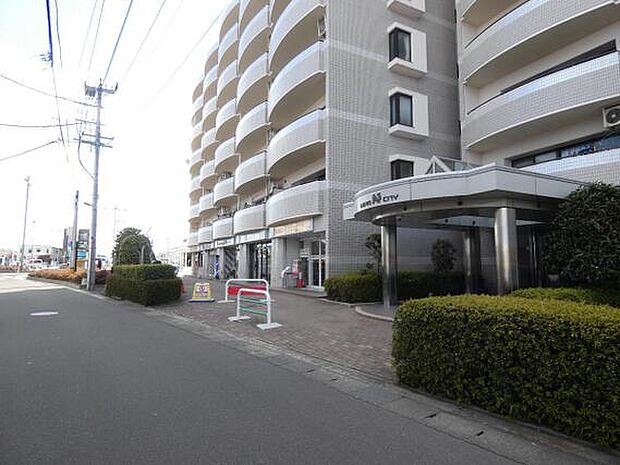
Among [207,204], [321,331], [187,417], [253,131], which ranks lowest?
[187,417]

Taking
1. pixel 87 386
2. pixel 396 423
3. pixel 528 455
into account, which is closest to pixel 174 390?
pixel 87 386

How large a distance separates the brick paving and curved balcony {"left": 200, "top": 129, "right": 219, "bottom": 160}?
25803 mm

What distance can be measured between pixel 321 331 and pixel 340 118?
1125cm

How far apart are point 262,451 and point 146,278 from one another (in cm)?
1287

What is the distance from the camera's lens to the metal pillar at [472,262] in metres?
15.4

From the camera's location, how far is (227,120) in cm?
3134

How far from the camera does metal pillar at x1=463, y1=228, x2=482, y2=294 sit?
608 inches

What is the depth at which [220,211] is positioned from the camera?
121 ft

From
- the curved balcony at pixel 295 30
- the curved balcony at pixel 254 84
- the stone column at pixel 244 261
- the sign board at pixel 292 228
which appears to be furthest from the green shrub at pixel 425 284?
the curved balcony at pixel 254 84

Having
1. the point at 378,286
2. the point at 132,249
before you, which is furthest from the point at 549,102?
the point at 132,249

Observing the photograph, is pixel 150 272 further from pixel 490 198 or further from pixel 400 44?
pixel 400 44

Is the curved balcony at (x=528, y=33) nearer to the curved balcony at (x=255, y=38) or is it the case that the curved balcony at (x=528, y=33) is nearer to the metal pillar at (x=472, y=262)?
the metal pillar at (x=472, y=262)

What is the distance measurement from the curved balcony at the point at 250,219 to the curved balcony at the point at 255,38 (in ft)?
36.2

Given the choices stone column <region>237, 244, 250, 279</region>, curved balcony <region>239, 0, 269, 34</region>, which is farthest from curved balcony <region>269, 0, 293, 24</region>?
stone column <region>237, 244, 250, 279</region>
